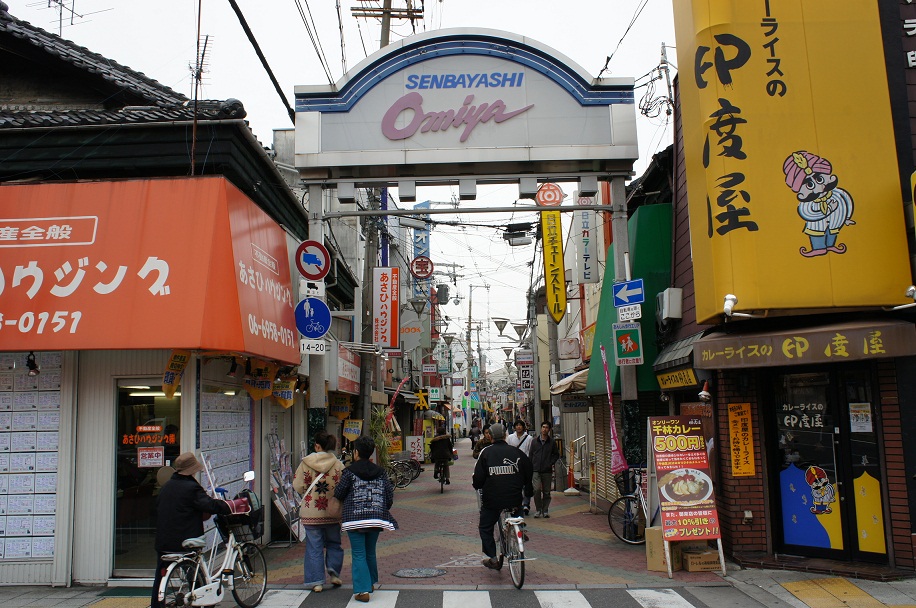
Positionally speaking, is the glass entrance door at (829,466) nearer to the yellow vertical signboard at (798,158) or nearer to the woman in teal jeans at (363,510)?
the yellow vertical signboard at (798,158)

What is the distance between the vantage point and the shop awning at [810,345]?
7742 millimetres

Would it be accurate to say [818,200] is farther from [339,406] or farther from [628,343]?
[339,406]

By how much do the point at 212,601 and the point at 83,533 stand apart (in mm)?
2751

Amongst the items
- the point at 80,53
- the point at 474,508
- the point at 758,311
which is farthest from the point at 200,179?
the point at 474,508

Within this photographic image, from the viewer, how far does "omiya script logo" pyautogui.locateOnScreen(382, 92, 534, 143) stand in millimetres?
12164

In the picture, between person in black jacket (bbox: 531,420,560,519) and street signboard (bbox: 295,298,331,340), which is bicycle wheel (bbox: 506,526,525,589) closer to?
street signboard (bbox: 295,298,331,340)

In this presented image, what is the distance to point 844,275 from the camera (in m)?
8.34

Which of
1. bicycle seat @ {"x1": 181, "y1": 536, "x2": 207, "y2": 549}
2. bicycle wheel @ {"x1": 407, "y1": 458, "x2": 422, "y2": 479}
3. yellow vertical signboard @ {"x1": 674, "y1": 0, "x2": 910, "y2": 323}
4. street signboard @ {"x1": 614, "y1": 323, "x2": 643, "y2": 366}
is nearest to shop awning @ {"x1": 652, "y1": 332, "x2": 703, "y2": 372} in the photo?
street signboard @ {"x1": 614, "y1": 323, "x2": 643, "y2": 366}

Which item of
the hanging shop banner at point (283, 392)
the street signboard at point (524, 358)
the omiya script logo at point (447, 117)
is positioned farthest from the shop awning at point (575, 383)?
the street signboard at point (524, 358)

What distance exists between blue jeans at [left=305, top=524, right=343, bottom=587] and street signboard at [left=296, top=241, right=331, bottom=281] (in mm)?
4332

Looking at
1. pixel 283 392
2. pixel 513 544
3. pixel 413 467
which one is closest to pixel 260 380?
pixel 283 392

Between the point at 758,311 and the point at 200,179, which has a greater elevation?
the point at 200,179

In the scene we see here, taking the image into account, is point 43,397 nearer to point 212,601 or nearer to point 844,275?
point 212,601

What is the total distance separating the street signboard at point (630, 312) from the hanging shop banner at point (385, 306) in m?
8.90
